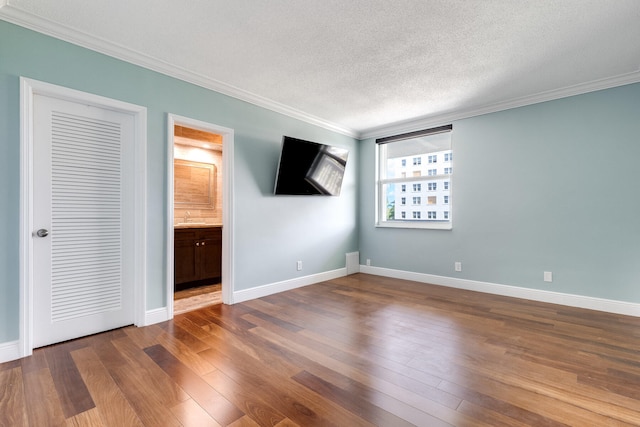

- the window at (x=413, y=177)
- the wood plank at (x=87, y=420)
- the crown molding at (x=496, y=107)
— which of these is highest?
the crown molding at (x=496, y=107)

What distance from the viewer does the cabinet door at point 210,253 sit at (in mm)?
4375

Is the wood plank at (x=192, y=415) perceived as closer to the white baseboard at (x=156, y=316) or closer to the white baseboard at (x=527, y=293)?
the white baseboard at (x=156, y=316)

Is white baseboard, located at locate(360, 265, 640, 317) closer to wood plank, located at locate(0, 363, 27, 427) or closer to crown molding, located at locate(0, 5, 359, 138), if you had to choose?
crown molding, located at locate(0, 5, 359, 138)

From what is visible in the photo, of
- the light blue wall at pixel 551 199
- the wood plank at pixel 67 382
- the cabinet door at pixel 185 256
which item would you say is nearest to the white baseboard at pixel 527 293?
the light blue wall at pixel 551 199

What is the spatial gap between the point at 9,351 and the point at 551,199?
5377 mm

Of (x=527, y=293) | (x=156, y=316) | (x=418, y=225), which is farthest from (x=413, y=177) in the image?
(x=156, y=316)

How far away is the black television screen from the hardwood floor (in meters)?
1.71

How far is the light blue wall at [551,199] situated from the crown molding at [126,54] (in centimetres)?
278

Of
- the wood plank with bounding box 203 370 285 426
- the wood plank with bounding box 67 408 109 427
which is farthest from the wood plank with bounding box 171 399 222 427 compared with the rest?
the wood plank with bounding box 67 408 109 427

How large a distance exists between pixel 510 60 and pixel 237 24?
97.6 inches

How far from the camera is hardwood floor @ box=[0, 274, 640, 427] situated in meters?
1.60

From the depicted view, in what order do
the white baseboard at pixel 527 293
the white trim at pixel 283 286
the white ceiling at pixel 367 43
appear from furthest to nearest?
the white trim at pixel 283 286 → the white baseboard at pixel 527 293 → the white ceiling at pixel 367 43

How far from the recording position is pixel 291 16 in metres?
2.21

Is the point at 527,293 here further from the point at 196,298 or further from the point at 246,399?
the point at 196,298
